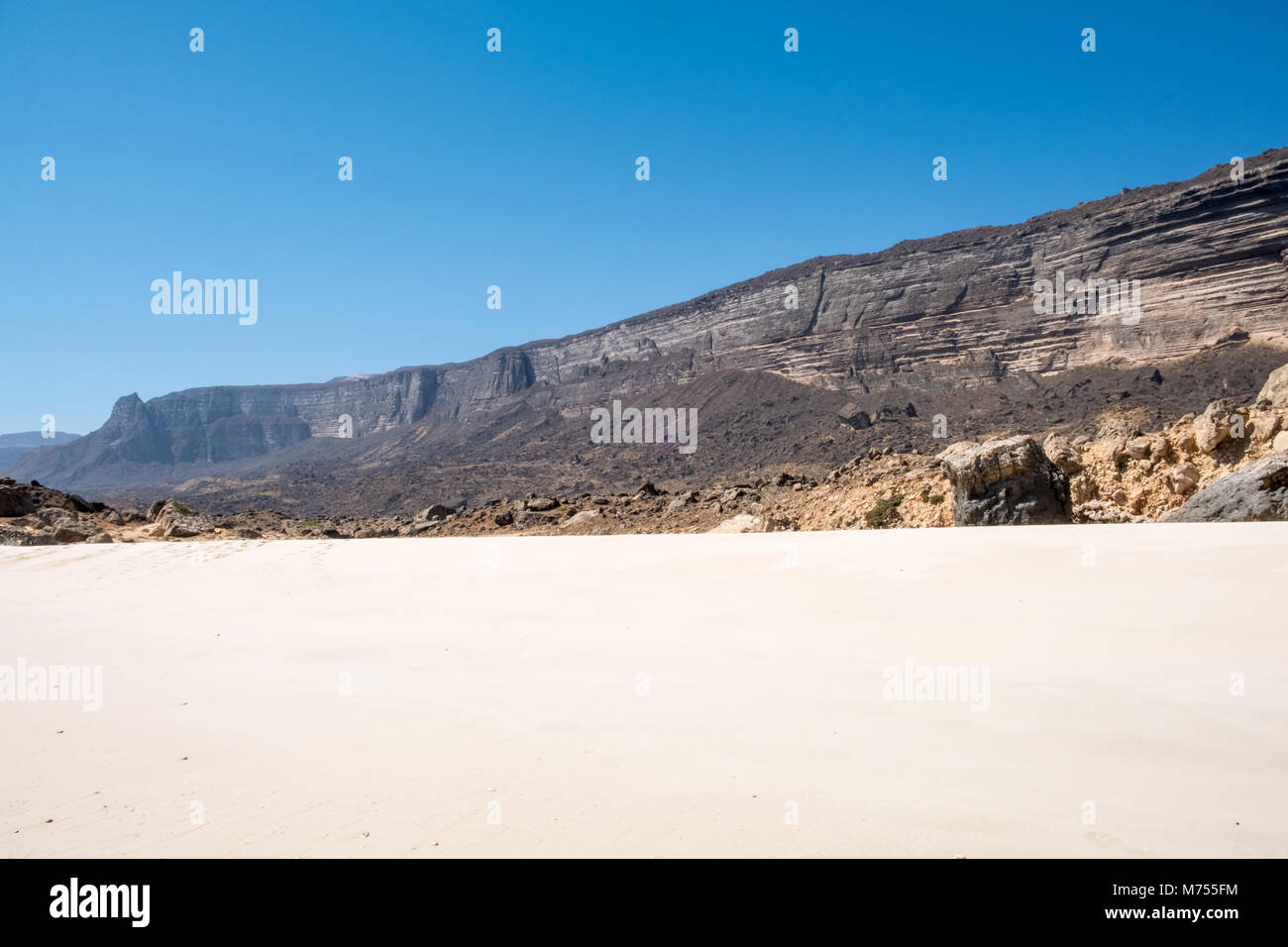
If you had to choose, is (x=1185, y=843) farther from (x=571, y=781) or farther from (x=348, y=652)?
(x=348, y=652)

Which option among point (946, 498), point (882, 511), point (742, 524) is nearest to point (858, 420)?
point (742, 524)

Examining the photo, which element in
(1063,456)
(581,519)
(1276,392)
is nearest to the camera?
(1276,392)

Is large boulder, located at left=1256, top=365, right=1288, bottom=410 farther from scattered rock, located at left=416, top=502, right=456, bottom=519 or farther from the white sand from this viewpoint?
scattered rock, located at left=416, top=502, right=456, bottom=519

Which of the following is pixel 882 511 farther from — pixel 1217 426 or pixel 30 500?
pixel 30 500

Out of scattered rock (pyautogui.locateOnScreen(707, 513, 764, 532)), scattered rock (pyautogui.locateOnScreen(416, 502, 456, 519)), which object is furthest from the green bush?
scattered rock (pyautogui.locateOnScreen(416, 502, 456, 519))

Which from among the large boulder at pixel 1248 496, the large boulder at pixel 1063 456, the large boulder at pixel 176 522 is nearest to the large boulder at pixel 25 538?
the large boulder at pixel 176 522

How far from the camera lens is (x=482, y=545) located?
12.7 meters

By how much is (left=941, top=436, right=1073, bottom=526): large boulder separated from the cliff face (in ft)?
153

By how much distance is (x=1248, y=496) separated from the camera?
10.7 meters

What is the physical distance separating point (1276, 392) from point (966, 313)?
5374 centimetres

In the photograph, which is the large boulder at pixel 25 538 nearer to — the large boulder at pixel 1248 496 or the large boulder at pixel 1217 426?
the large boulder at pixel 1248 496

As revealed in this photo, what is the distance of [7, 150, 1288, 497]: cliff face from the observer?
49969 mm

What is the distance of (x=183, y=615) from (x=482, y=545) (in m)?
5.43
